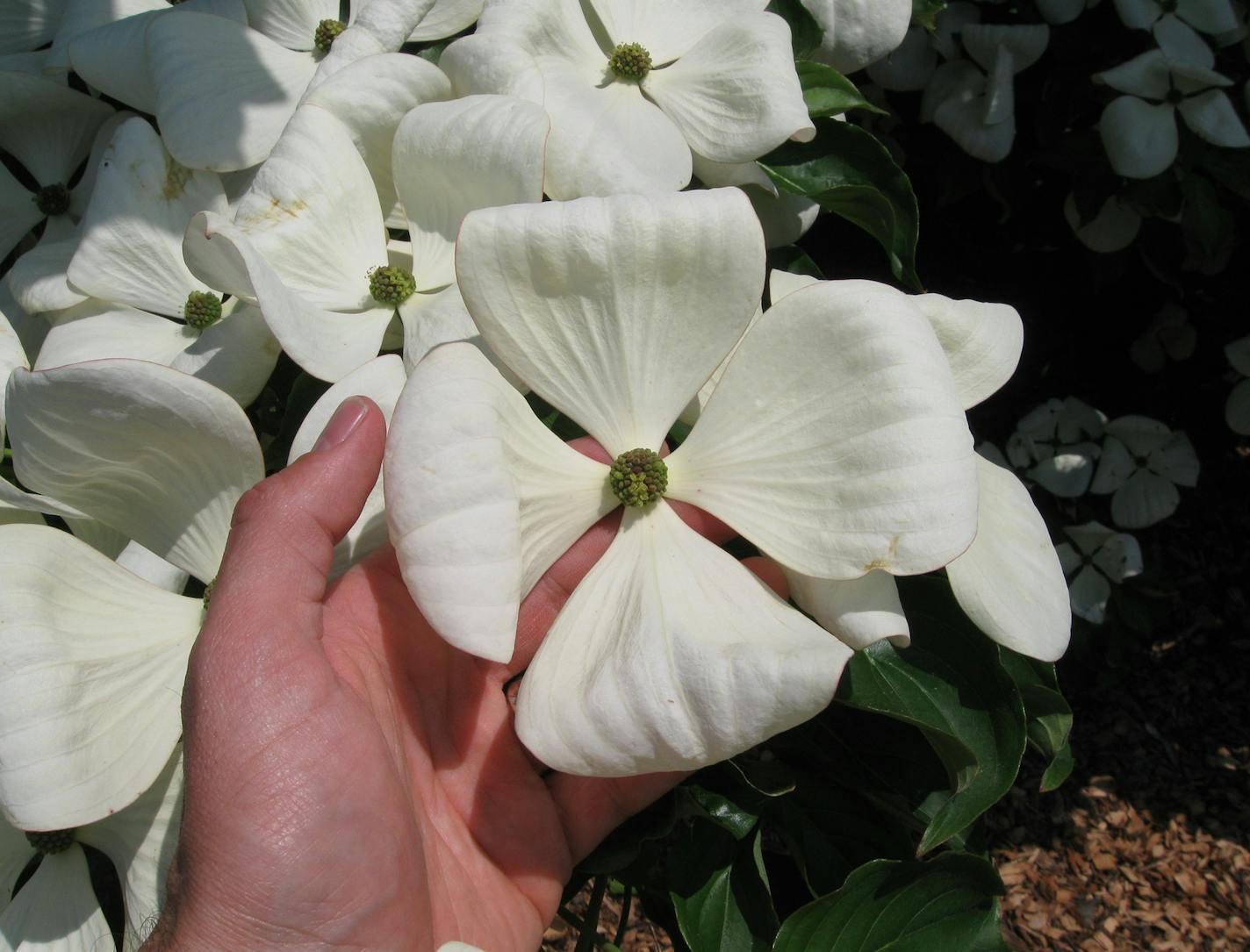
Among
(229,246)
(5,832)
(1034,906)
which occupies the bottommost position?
(1034,906)

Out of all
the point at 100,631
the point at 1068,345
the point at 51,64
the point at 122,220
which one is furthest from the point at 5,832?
the point at 1068,345

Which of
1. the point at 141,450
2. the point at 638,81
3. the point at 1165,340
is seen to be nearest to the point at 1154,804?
the point at 1165,340

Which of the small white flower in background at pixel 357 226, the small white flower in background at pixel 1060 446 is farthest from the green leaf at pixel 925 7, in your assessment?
the small white flower in background at pixel 1060 446

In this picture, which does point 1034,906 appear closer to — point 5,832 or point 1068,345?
point 1068,345

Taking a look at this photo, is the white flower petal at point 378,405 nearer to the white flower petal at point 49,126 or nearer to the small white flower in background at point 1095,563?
the white flower petal at point 49,126

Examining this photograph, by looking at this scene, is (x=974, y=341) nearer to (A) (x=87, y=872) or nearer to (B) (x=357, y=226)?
(B) (x=357, y=226)

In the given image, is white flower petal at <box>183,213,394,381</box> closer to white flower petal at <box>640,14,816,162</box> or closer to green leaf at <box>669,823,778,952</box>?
white flower petal at <box>640,14,816,162</box>
